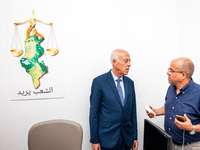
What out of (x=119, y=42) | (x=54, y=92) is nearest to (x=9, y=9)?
(x=54, y=92)

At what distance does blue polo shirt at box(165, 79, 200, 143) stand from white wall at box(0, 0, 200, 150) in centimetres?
54

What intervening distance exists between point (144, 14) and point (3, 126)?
96.9 inches

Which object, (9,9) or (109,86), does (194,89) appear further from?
(9,9)

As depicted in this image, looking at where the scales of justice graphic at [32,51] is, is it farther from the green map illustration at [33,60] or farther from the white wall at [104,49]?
the white wall at [104,49]

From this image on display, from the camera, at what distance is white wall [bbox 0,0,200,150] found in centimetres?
205

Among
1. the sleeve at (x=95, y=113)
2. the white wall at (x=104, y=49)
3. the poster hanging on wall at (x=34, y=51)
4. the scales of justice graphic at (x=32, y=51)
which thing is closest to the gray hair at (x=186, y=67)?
the white wall at (x=104, y=49)

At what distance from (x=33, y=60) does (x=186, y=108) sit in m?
1.87

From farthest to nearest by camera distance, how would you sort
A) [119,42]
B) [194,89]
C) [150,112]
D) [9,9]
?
[119,42]
[9,9]
[150,112]
[194,89]

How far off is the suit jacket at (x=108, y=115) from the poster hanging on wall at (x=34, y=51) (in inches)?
23.2

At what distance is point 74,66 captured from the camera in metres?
2.13

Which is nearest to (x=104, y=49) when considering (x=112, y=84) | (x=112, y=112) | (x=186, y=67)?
(x=112, y=84)

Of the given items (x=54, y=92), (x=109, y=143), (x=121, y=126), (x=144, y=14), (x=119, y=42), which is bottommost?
(x=109, y=143)

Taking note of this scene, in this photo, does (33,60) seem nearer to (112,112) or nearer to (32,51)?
(32,51)

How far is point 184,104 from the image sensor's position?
1509 mm
